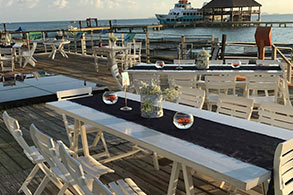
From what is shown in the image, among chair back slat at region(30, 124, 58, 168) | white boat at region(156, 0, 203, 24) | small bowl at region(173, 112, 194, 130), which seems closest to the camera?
chair back slat at region(30, 124, 58, 168)

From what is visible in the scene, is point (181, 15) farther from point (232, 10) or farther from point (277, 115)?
point (277, 115)

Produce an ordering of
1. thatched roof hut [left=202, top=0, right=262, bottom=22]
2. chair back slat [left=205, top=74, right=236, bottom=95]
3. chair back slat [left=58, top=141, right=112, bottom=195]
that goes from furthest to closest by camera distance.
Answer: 1. thatched roof hut [left=202, top=0, right=262, bottom=22]
2. chair back slat [left=205, top=74, right=236, bottom=95]
3. chair back slat [left=58, top=141, right=112, bottom=195]

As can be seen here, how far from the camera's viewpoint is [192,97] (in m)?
4.12

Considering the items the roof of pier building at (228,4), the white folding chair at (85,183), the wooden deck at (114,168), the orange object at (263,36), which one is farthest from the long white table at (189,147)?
the roof of pier building at (228,4)

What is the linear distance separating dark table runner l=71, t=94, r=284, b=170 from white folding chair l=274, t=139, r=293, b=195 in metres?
0.07

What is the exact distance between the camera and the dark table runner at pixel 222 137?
7.58 feet

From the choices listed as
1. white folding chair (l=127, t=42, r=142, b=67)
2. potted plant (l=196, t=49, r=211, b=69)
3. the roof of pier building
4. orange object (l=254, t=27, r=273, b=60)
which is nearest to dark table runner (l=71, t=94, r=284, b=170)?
potted plant (l=196, t=49, r=211, b=69)

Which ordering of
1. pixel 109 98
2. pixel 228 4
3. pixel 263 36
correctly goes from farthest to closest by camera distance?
pixel 228 4
pixel 263 36
pixel 109 98

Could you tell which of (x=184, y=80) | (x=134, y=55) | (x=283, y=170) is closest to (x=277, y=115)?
(x=283, y=170)

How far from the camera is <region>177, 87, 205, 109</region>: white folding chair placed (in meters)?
3.98

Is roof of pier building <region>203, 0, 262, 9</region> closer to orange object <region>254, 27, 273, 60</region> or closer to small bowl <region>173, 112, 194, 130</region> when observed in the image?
orange object <region>254, 27, 273, 60</region>

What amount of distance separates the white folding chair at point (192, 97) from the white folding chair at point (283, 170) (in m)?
1.76

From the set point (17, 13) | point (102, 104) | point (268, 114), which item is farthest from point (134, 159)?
point (17, 13)

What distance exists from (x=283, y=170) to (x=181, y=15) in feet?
247
